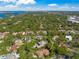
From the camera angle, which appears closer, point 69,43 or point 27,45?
point 27,45

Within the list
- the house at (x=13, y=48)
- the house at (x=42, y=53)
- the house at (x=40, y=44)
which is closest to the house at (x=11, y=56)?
the house at (x=13, y=48)

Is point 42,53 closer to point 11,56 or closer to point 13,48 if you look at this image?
point 11,56

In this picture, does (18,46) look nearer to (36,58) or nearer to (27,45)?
(27,45)

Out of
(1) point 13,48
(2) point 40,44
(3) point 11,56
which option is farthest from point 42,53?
(1) point 13,48

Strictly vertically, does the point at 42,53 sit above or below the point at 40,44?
below

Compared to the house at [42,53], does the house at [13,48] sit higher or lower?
higher

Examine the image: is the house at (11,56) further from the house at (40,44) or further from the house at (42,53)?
the house at (40,44)

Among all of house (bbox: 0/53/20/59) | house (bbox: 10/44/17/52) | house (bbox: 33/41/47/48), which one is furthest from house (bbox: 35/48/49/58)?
house (bbox: 10/44/17/52)

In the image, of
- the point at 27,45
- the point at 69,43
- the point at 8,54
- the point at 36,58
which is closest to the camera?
the point at 36,58

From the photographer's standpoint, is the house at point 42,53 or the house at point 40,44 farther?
the house at point 40,44

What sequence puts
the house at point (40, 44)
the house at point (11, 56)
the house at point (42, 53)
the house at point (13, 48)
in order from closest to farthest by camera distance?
the house at point (11, 56) < the house at point (42, 53) < the house at point (13, 48) < the house at point (40, 44)

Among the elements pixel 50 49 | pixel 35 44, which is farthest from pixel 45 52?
pixel 35 44
